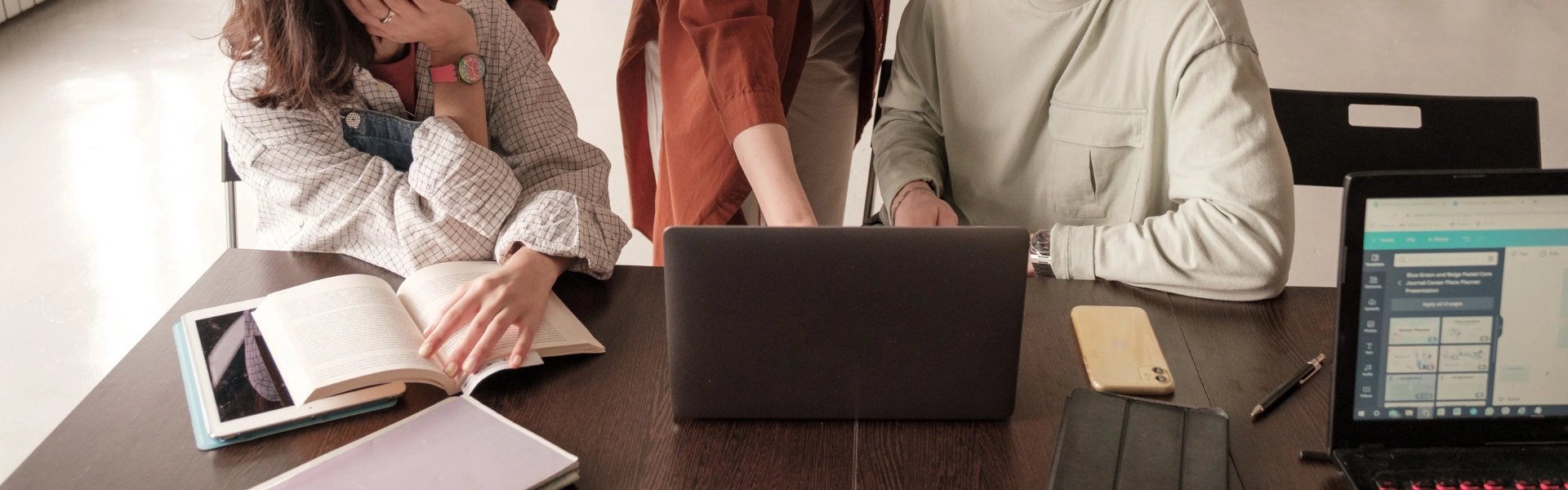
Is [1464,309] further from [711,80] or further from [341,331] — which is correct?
[341,331]

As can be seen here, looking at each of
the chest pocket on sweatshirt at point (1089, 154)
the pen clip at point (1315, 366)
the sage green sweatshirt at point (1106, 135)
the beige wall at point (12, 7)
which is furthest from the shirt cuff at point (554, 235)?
the beige wall at point (12, 7)

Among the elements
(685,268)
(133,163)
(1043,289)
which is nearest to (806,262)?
(685,268)

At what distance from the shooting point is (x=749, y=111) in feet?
3.96

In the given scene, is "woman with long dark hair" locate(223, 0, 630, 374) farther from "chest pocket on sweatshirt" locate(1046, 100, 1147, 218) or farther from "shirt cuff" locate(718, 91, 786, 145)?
"chest pocket on sweatshirt" locate(1046, 100, 1147, 218)

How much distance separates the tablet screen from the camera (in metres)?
0.86

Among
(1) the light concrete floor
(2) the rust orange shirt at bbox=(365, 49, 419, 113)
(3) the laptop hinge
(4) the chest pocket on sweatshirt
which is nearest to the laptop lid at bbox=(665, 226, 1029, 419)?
(3) the laptop hinge

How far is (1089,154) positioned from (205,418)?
102cm

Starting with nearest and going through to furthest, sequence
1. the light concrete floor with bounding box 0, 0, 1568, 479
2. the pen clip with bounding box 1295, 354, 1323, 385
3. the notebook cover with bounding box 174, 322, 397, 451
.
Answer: the notebook cover with bounding box 174, 322, 397, 451
the pen clip with bounding box 1295, 354, 1323, 385
the light concrete floor with bounding box 0, 0, 1568, 479

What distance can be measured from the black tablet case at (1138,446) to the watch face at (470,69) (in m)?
0.81

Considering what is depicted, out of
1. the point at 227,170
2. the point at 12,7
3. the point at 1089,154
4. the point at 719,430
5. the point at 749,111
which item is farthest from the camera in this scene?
the point at 12,7

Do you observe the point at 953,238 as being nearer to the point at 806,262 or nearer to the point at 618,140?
the point at 806,262

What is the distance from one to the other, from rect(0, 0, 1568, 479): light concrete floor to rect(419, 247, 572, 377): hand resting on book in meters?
1.30

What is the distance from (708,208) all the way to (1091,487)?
2.40ft

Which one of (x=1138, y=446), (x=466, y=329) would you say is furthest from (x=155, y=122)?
(x=1138, y=446)
